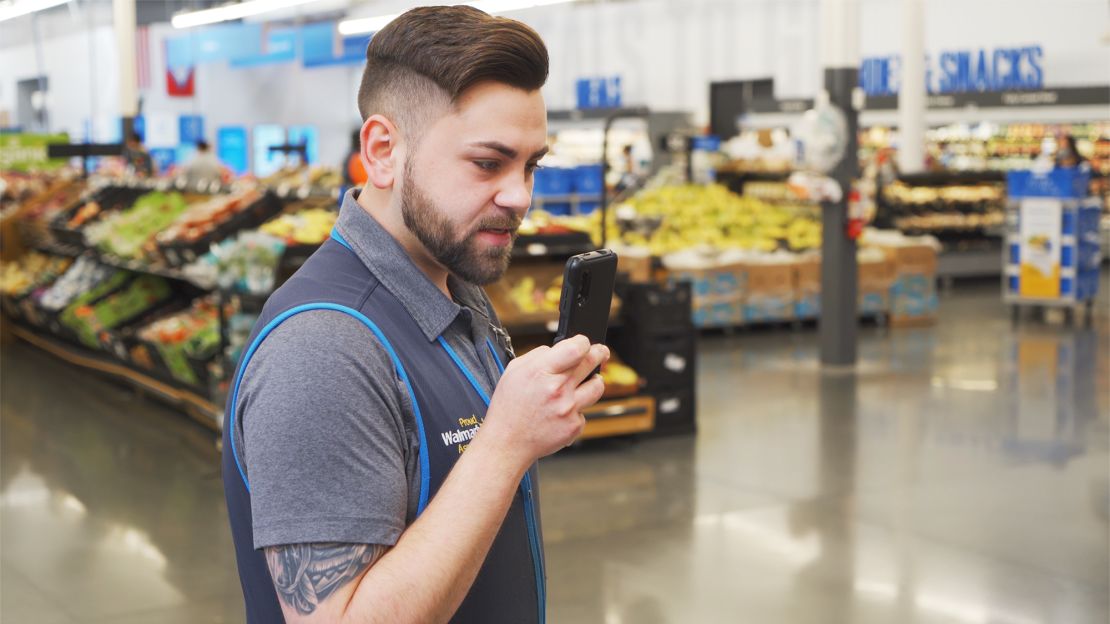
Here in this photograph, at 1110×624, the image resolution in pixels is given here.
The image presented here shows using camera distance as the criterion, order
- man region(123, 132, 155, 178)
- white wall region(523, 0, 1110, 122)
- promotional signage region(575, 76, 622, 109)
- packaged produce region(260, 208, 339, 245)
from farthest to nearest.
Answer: promotional signage region(575, 76, 622, 109), white wall region(523, 0, 1110, 122), man region(123, 132, 155, 178), packaged produce region(260, 208, 339, 245)

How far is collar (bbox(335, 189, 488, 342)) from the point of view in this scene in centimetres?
136

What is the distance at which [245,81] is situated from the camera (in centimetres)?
2753

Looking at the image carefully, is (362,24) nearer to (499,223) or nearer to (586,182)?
(586,182)

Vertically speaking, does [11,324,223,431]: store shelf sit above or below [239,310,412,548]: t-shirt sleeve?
below

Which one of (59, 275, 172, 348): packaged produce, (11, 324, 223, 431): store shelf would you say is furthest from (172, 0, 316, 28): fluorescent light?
(59, 275, 172, 348): packaged produce

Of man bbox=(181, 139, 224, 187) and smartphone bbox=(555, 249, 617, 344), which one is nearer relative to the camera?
smartphone bbox=(555, 249, 617, 344)

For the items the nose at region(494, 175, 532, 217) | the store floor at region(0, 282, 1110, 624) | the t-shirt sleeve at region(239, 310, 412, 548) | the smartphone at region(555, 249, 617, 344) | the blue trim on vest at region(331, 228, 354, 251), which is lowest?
the store floor at region(0, 282, 1110, 624)

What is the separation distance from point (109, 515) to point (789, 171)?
9714mm

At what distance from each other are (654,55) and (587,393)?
74.0 feet

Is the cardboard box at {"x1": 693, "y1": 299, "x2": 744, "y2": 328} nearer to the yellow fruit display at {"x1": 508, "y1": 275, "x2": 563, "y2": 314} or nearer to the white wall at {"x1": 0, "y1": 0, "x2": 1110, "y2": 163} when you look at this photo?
the yellow fruit display at {"x1": 508, "y1": 275, "x2": 563, "y2": 314}

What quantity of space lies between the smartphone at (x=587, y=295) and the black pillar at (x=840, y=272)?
7870mm

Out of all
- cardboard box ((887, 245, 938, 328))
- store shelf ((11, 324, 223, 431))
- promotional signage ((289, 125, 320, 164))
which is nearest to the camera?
store shelf ((11, 324, 223, 431))

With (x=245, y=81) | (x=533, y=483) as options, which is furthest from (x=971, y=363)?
(x=245, y=81)

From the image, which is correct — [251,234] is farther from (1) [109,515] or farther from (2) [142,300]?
(2) [142,300]
